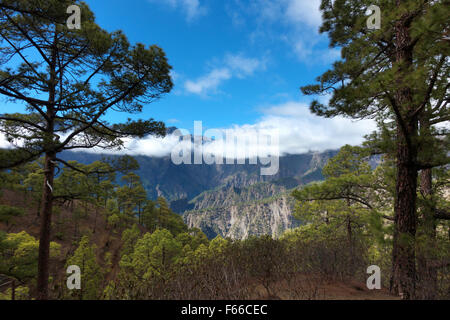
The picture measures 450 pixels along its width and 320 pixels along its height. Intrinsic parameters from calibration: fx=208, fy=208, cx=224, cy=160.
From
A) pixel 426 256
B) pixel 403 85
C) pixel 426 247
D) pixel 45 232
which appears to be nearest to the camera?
pixel 403 85

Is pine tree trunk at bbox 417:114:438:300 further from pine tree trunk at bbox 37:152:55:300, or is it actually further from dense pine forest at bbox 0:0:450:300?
pine tree trunk at bbox 37:152:55:300

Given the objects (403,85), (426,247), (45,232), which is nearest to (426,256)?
(426,247)

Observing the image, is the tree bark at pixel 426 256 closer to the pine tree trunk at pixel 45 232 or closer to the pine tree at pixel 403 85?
the pine tree at pixel 403 85

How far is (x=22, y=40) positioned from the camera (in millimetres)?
6363

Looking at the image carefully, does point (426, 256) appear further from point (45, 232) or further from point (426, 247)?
point (45, 232)

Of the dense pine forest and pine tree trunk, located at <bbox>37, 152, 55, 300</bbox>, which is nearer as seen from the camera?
the dense pine forest

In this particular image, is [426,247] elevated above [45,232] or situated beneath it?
elevated above

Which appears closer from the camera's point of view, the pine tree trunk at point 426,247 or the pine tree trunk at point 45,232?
the pine tree trunk at point 426,247

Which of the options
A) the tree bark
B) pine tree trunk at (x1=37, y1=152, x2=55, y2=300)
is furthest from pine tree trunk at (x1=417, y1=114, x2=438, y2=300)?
pine tree trunk at (x1=37, y1=152, x2=55, y2=300)

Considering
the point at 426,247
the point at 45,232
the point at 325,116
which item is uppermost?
the point at 325,116

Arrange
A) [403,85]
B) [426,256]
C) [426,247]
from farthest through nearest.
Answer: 1. [426,256]
2. [426,247]
3. [403,85]

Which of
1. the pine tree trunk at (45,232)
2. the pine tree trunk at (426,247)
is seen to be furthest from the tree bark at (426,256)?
the pine tree trunk at (45,232)
